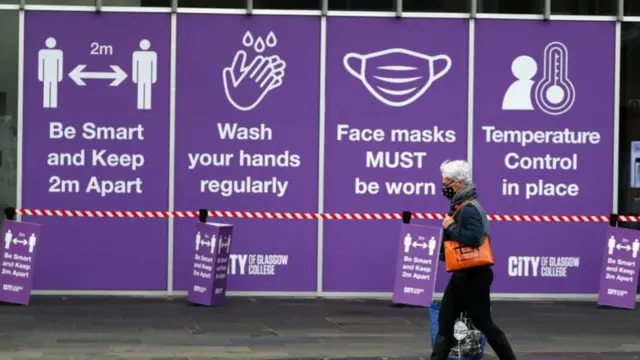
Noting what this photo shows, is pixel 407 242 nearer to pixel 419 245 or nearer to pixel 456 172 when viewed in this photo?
pixel 419 245

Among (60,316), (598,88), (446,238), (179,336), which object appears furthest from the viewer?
(598,88)

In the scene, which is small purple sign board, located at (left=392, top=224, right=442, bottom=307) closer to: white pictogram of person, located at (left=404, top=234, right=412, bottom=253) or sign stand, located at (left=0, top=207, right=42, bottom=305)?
white pictogram of person, located at (left=404, top=234, right=412, bottom=253)

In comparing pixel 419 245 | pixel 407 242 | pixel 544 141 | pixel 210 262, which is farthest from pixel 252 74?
pixel 544 141

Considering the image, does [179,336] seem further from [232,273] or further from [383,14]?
[383,14]

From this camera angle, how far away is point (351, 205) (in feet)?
58.6

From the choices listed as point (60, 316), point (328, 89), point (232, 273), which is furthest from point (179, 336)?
point (328, 89)

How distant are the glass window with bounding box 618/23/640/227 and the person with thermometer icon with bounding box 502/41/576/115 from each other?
0.75m

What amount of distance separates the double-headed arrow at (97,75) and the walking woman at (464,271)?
765 cm

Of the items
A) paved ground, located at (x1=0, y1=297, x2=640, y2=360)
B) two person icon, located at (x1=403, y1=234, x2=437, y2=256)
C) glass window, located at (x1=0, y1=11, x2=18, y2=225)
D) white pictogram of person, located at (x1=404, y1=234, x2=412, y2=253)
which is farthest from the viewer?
glass window, located at (x1=0, y1=11, x2=18, y2=225)

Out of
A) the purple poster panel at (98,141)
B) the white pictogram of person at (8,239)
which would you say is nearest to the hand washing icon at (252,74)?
the purple poster panel at (98,141)

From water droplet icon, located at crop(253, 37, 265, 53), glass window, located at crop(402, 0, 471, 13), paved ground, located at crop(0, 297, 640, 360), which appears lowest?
paved ground, located at crop(0, 297, 640, 360)

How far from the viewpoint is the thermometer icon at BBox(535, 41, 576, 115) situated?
1798cm

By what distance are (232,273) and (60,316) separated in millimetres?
2880

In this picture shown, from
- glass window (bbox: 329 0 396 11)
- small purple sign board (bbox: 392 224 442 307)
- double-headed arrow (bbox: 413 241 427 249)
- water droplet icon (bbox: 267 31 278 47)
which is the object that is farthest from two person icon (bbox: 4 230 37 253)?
glass window (bbox: 329 0 396 11)
